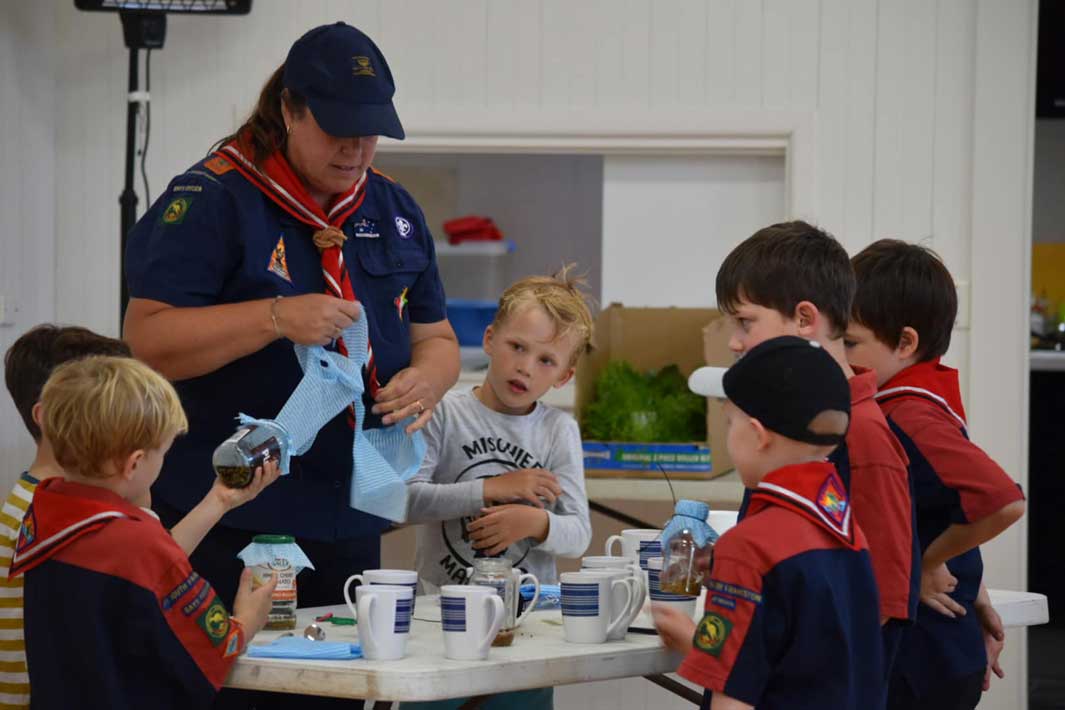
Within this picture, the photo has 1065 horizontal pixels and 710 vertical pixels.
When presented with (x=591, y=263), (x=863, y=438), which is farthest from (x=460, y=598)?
(x=591, y=263)

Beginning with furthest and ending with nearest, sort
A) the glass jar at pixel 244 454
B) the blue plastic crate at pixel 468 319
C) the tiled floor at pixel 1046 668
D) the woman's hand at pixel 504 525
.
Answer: the blue plastic crate at pixel 468 319 → the tiled floor at pixel 1046 668 → the woman's hand at pixel 504 525 → the glass jar at pixel 244 454

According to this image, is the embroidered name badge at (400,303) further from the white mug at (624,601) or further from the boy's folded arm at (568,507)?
the white mug at (624,601)

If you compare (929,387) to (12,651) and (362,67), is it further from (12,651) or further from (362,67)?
(12,651)

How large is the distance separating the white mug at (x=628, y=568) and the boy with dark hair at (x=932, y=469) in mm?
461

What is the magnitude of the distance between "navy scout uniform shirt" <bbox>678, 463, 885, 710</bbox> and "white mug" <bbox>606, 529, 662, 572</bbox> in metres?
0.52

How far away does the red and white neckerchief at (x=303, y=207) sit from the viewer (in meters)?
2.07

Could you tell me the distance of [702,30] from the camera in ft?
13.9

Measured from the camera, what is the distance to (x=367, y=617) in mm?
1675

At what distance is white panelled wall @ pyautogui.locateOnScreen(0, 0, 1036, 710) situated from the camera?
4172 mm

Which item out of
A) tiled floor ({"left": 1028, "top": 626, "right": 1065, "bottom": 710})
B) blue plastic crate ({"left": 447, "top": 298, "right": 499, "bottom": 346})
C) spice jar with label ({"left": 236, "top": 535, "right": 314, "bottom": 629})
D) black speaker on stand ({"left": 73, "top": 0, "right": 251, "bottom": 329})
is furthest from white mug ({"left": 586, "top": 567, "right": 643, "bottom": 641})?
blue plastic crate ({"left": 447, "top": 298, "right": 499, "bottom": 346})

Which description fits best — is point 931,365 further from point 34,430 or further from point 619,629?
point 34,430

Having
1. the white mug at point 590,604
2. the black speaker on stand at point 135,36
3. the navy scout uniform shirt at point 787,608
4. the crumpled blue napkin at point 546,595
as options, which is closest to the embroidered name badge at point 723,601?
the navy scout uniform shirt at point 787,608

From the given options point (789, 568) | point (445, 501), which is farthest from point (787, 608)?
point (445, 501)

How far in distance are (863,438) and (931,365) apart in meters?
0.45
